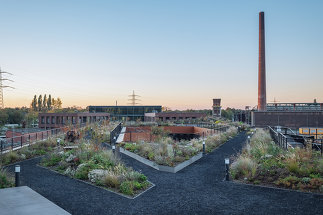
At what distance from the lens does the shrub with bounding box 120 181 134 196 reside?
7.70 metres

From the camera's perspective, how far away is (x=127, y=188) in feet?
25.7

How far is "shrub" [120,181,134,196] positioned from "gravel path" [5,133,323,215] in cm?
35

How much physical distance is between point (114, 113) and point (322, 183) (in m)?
74.5

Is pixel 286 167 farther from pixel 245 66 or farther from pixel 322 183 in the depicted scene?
pixel 245 66

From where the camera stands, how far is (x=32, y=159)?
13.4 metres

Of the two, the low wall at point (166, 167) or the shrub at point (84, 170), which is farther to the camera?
the low wall at point (166, 167)

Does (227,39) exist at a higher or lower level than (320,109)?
higher

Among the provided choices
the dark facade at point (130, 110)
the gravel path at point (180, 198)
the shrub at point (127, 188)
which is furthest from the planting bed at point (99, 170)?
the dark facade at point (130, 110)

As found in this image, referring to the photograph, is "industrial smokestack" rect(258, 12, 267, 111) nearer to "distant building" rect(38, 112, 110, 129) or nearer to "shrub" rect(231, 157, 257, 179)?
"shrub" rect(231, 157, 257, 179)

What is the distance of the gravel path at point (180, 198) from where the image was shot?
6391mm

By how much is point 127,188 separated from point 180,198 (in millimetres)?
1892

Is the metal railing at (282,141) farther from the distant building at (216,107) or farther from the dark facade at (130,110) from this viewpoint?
the dark facade at (130,110)

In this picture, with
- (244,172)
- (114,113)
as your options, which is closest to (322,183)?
(244,172)

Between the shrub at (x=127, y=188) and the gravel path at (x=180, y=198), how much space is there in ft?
1.16
